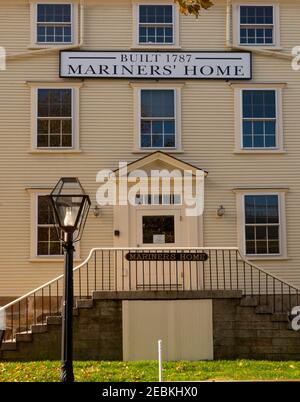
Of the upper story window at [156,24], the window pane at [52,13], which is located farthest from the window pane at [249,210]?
the window pane at [52,13]

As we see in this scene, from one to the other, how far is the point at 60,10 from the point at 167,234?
6.58 meters

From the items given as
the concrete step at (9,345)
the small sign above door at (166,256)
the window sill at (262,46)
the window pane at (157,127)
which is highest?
the window sill at (262,46)

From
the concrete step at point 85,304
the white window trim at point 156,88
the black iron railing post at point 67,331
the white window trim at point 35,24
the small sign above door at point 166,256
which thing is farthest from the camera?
the white window trim at point 35,24

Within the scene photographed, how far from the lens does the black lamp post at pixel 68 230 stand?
988 centimetres

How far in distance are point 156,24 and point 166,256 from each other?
6.58 m

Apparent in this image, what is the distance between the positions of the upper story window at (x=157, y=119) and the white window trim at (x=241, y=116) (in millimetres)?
1629

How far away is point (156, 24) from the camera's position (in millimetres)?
19031

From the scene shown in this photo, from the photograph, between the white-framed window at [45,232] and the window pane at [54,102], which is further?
the window pane at [54,102]

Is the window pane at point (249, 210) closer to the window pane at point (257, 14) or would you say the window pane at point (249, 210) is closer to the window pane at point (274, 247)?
the window pane at point (274, 247)

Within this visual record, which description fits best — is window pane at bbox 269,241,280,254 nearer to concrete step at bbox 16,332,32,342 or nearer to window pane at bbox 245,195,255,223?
window pane at bbox 245,195,255,223

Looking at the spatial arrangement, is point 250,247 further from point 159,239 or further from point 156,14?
point 156,14

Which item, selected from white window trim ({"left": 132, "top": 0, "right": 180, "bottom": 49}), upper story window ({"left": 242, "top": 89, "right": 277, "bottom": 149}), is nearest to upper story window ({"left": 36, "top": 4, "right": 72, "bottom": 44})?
white window trim ({"left": 132, "top": 0, "right": 180, "bottom": 49})
